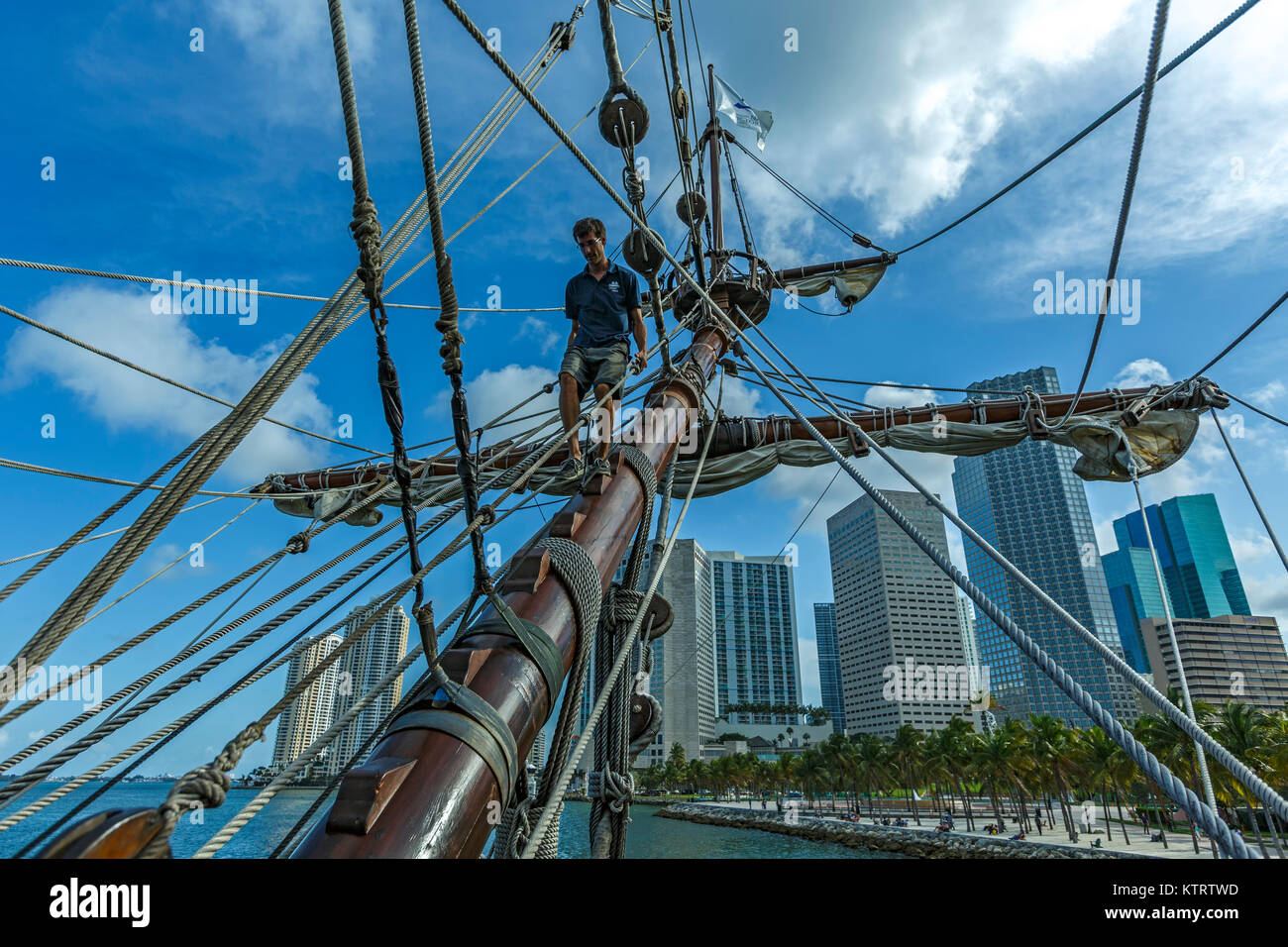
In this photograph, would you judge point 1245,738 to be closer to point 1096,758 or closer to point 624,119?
point 1096,758

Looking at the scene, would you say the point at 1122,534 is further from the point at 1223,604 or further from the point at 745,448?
the point at 745,448

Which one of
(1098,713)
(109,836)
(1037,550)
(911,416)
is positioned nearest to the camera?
(109,836)

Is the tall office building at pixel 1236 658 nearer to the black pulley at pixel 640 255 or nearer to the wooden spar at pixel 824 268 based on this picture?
the wooden spar at pixel 824 268

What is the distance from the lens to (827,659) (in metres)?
167

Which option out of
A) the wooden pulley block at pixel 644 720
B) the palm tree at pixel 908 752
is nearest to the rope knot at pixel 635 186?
the wooden pulley block at pixel 644 720

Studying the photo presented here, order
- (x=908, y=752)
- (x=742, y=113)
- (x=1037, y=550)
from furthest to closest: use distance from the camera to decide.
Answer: (x=1037, y=550)
(x=908, y=752)
(x=742, y=113)

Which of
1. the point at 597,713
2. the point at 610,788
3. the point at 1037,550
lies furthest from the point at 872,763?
the point at 1037,550

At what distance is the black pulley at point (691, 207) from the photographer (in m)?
5.91

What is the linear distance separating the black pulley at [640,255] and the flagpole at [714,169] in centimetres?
320

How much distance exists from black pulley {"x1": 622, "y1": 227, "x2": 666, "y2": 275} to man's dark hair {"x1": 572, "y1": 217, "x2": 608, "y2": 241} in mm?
826

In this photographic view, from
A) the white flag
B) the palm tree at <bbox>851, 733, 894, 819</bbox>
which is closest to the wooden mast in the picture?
the white flag

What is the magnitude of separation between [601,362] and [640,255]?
1.45m
